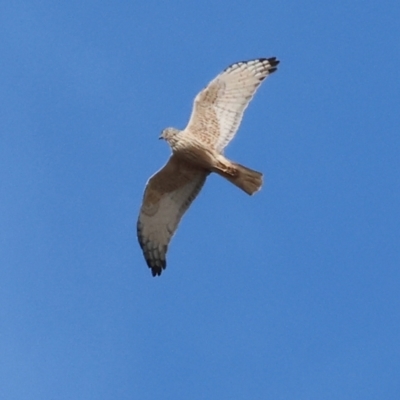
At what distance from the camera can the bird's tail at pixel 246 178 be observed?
1705cm

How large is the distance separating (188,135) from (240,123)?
0.94 metres

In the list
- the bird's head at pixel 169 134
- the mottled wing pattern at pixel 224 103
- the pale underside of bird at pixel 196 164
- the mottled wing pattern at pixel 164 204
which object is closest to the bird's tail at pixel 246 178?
the pale underside of bird at pixel 196 164

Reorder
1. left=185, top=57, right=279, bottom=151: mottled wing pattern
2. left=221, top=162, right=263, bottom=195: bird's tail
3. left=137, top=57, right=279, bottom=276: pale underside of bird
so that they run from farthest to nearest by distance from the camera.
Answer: left=185, top=57, right=279, bottom=151: mottled wing pattern < left=137, top=57, right=279, bottom=276: pale underside of bird < left=221, top=162, right=263, bottom=195: bird's tail

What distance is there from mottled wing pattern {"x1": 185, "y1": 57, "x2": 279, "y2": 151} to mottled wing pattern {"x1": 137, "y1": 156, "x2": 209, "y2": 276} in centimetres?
55

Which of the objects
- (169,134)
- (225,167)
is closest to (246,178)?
(225,167)

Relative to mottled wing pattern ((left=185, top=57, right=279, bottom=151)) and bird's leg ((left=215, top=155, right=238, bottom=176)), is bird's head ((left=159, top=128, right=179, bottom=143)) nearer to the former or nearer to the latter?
mottled wing pattern ((left=185, top=57, right=279, bottom=151))

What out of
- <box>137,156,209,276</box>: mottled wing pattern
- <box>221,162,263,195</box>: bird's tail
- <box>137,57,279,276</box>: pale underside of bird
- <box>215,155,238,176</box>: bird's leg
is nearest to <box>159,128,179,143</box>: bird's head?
<box>137,57,279,276</box>: pale underside of bird

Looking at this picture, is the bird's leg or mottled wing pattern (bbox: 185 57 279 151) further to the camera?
mottled wing pattern (bbox: 185 57 279 151)

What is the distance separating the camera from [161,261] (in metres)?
18.2

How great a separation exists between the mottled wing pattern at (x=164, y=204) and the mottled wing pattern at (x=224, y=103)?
548 millimetres

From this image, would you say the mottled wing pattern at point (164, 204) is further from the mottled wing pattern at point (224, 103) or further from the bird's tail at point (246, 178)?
the bird's tail at point (246, 178)

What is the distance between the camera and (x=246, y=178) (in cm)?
1708

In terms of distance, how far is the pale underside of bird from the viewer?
57.1 feet

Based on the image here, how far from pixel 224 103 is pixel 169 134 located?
115 cm
